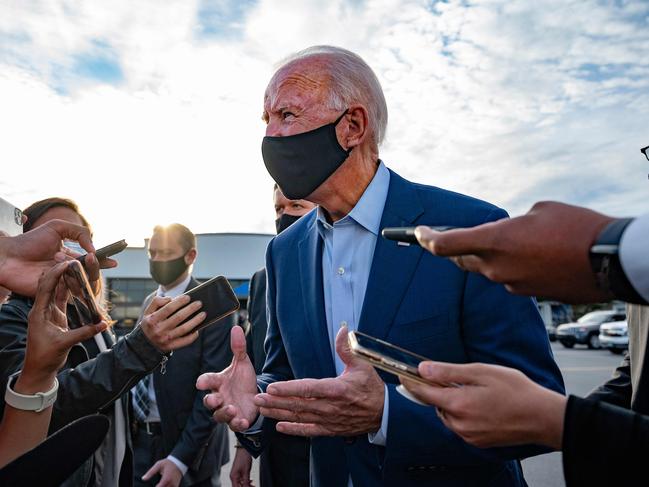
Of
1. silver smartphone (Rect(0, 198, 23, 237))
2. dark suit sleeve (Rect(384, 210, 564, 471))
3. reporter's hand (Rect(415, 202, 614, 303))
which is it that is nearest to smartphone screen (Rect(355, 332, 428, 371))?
reporter's hand (Rect(415, 202, 614, 303))

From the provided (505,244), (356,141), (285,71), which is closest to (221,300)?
(356,141)

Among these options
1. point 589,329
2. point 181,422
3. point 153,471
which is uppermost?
point 181,422

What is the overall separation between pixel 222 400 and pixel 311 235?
967 mm

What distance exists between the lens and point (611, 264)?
3.36 feet

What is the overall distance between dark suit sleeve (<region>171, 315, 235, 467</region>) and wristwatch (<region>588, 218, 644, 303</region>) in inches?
128

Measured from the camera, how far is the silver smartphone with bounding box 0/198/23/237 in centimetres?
283

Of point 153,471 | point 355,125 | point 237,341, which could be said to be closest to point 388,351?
point 237,341

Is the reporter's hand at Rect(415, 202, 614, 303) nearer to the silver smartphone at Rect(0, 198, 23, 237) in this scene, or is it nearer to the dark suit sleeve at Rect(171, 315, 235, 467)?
the silver smartphone at Rect(0, 198, 23, 237)

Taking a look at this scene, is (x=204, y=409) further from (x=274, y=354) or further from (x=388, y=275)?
(x=388, y=275)

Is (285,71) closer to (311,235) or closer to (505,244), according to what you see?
(311,235)

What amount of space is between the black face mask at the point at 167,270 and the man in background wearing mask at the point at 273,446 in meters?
0.76

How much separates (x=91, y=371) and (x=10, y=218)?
112 centimetres

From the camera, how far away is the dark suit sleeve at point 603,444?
1.09m

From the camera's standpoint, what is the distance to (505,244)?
110cm
